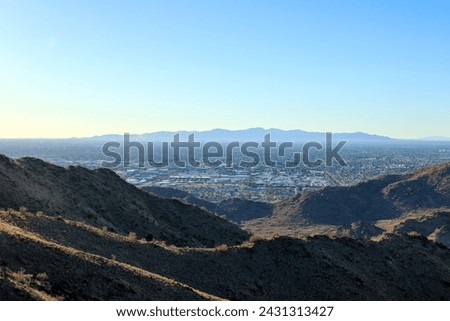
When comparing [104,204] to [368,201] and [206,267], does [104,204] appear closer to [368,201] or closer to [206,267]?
[206,267]

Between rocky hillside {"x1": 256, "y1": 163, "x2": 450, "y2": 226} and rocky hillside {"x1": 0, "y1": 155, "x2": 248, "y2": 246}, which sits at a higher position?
rocky hillside {"x1": 0, "y1": 155, "x2": 248, "y2": 246}

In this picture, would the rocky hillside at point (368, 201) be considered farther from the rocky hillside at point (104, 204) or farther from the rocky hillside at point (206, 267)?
the rocky hillside at point (206, 267)

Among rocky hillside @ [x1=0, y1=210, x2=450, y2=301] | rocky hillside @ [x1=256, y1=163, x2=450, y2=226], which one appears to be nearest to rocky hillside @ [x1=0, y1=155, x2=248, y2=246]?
rocky hillside @ [x1=0, y1=210, x2=450, y2=301]

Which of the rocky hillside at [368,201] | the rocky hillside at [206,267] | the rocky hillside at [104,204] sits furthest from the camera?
the rocky hillside at [368,201]

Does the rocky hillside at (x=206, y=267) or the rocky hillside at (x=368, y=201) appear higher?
the rocky hillside at (x=206, y=267)

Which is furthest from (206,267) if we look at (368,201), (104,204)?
(368,201)

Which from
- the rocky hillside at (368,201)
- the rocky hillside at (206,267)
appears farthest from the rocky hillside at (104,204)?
the rocky hillside at (368,201)

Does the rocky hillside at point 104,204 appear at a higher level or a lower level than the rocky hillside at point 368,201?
higher

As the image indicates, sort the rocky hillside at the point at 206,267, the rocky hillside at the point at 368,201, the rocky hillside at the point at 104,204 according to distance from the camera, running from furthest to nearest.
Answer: the rocky hillside at the point at 368,201 → the rocky hillside at the point at 104,204 → the rocky hillside at the point at 206,267

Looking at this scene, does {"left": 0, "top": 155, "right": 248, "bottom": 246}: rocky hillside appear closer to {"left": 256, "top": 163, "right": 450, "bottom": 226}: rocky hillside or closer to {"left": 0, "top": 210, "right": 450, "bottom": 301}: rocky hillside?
{"left": 0, "top": 210, "right": 450, "bottom": 301}: rocky hillside

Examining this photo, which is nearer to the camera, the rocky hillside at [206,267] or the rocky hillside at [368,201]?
the rocky hillside at [206,267]

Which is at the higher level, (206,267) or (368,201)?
(206,267)
